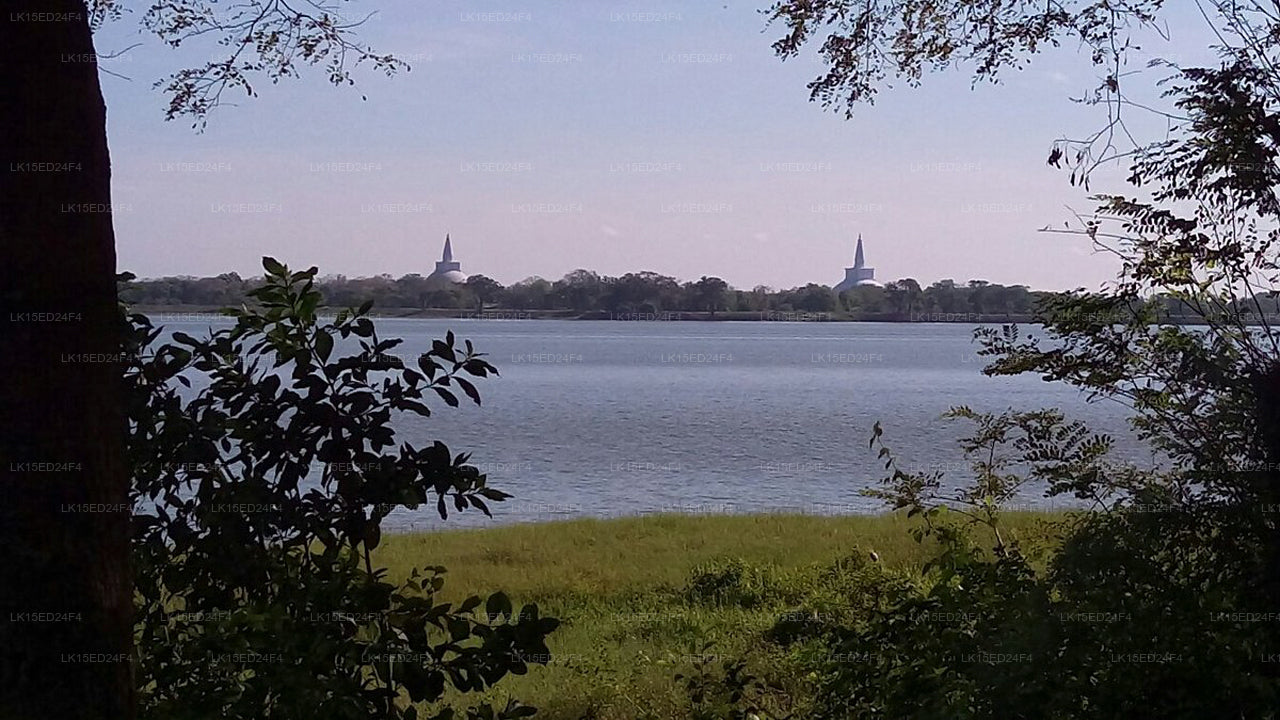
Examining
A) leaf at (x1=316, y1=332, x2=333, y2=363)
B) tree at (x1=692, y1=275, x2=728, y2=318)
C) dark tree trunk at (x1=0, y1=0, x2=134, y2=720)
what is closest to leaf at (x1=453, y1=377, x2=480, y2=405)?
leaf at (x1=316, y1=332, x2=333, y2=363)

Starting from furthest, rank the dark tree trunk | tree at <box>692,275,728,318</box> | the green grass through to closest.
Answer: tree at <box>692,275,728,318</box>
the green grass
the dark tree trunk

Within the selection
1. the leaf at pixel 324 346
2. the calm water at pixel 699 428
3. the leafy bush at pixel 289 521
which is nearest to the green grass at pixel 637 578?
the calm water at pixel 699 428

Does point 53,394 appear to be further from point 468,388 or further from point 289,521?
point 468,388

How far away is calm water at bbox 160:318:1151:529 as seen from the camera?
43.4ft

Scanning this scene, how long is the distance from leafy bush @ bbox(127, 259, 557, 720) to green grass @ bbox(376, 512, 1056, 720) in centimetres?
211

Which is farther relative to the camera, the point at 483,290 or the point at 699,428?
the point at 699,428

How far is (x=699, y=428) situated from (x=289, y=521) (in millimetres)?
22122

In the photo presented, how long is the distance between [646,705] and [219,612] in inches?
94.2

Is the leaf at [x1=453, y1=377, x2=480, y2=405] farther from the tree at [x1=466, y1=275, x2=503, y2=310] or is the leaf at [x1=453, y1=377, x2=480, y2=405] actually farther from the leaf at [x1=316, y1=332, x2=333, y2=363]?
the tree at [x1=466, y1=275, x2=503, y2=310]

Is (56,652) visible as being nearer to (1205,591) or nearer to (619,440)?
(1205,591)

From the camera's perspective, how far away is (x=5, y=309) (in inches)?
80.5

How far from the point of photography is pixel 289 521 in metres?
2.52

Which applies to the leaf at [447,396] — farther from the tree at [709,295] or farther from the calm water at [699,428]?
the tree at [709,295]

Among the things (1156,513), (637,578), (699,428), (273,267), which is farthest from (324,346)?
(699,428)
